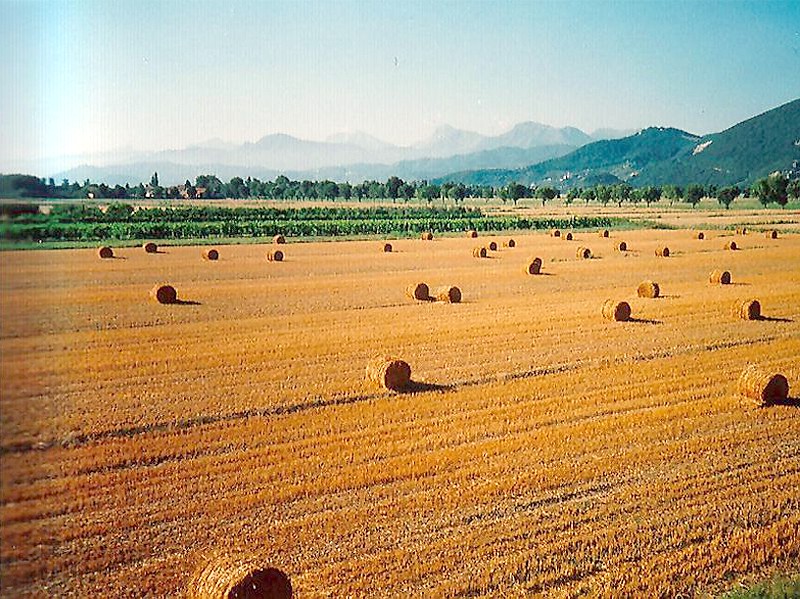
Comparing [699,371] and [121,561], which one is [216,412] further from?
[699,371]

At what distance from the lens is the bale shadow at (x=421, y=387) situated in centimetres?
1706

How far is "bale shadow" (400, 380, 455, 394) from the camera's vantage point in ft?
56.0

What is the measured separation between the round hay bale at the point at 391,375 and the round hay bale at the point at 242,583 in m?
8.99

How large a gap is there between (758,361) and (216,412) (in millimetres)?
14014

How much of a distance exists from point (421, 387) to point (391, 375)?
0.77m

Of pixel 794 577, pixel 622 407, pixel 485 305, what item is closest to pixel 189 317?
pixel 485 305

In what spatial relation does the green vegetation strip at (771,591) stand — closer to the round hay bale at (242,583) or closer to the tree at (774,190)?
the round hay bale at (242,583)

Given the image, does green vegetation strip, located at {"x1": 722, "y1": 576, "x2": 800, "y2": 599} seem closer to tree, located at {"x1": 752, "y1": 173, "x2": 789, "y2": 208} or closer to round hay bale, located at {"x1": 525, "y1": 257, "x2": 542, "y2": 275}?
round hay bale, located at {"x1": 525, "y1": 257, "x2": 542, "y2": 275}

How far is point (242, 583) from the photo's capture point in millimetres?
7922

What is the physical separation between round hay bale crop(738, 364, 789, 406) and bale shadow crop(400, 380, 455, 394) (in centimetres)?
627

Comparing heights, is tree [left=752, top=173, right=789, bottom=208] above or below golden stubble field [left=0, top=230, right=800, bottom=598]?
Answer: above

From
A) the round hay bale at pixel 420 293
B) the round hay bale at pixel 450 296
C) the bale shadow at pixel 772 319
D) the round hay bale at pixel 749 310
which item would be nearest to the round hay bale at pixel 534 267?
the round hay bale at pixel 450 296

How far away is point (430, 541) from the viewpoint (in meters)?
9.77

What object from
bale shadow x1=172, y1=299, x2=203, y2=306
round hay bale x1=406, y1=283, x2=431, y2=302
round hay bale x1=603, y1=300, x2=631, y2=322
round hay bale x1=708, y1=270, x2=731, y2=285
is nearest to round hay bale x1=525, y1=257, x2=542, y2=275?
round hay bale x1=708, y1=270, x2=731, y2=285
